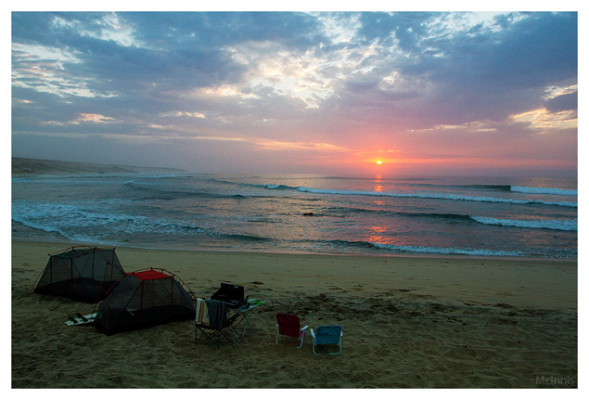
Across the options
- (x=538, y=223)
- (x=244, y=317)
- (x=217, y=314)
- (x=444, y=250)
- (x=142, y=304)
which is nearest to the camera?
(x=217, y=314)

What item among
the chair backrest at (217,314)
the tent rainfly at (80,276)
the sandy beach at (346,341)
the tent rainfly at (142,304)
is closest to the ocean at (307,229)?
the sandy beach at (346,341)

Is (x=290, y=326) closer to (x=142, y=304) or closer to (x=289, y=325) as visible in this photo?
(x=289, y=325)

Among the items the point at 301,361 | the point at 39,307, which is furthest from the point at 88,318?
the point at 301,361

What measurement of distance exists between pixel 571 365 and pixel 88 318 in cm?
935

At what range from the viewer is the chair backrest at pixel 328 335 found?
5.64m

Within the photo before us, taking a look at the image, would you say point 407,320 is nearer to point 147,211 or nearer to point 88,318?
point 88,318

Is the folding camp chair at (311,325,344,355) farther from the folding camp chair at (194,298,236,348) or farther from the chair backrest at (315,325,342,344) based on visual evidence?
the folding camp chair at (194,298,236,348)

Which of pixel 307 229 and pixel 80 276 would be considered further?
pixel 307 229

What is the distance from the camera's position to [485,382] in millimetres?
4883

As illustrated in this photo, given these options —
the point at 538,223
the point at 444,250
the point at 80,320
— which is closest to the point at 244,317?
the point at 80,320

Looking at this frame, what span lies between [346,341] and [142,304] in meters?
4.34

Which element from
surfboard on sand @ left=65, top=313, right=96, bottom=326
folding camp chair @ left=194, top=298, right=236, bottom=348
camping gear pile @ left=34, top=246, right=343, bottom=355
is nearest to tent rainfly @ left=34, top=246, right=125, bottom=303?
camping gear pile @ left=34, top=246, right=343, bottom=355

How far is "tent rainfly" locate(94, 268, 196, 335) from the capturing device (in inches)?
254

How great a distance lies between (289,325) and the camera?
5848mm
